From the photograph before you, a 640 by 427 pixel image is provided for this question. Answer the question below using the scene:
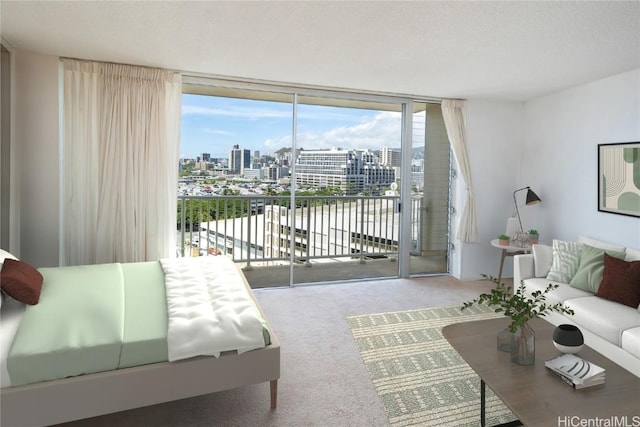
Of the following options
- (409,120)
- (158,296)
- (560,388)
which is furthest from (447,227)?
(158,296)

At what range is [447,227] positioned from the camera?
4953 millimetres

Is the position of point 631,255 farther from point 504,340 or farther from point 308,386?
point 308,386

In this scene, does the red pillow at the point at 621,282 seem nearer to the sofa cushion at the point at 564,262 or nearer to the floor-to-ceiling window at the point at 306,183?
the sofa cushion at the point at 564,262

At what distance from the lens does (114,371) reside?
1771 mm

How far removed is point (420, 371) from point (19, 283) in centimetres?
252

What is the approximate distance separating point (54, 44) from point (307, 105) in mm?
2443

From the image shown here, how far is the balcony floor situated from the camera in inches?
185

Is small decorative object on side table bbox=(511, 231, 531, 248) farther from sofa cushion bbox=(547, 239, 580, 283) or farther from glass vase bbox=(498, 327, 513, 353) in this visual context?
glass vase bbox=(498, 327, 513, 353)

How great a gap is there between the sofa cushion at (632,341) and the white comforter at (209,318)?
91.9 inches

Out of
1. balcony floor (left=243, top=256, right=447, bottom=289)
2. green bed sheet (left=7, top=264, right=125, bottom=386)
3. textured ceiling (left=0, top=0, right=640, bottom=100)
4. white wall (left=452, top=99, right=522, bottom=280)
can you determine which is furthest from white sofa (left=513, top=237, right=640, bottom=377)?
A: green bed sheet (left=7, top=264, right=125, bottom=386)

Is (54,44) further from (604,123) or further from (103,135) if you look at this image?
(604,123)

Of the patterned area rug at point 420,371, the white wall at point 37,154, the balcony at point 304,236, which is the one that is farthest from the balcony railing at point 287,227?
the patterned area rug at point 420,371

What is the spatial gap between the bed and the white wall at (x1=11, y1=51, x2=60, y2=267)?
56.0 inches

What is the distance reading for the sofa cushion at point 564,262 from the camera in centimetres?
327
